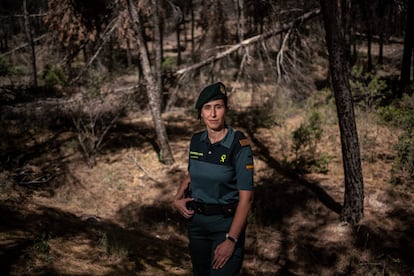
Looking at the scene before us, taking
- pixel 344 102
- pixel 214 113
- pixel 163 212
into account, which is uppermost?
pixel 214 113

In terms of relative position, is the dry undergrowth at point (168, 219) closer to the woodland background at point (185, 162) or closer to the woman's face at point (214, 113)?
the woodland background at point (185, 162)

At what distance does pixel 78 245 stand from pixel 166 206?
328 centimetres

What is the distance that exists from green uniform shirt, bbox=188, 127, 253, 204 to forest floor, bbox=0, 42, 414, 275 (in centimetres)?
235

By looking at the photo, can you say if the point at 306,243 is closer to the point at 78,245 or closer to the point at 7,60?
the point at 78,245

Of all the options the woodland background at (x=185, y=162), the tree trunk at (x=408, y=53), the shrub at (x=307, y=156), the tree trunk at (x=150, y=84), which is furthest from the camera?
the tree trunk at (x=408, y=53)

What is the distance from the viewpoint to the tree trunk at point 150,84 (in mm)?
8604

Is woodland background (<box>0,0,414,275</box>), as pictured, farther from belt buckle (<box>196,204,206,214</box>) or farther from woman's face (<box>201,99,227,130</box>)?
woman's face (<box>201,99,227,130</box>)

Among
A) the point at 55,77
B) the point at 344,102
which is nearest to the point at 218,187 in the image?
the point at 344,102

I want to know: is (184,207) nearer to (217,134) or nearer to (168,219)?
(217,134)

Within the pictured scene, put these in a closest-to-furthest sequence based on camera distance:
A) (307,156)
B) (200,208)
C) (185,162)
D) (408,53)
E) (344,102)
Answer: (200,208)
(344,102)
(307,156)
(185,162)
(408,53)

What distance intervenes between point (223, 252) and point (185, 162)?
749cm

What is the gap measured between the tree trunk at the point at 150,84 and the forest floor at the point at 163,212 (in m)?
0.45

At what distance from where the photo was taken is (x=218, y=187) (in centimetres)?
225

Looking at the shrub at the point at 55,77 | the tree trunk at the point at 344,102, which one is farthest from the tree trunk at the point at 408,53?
the shrub at the point at 55,77
